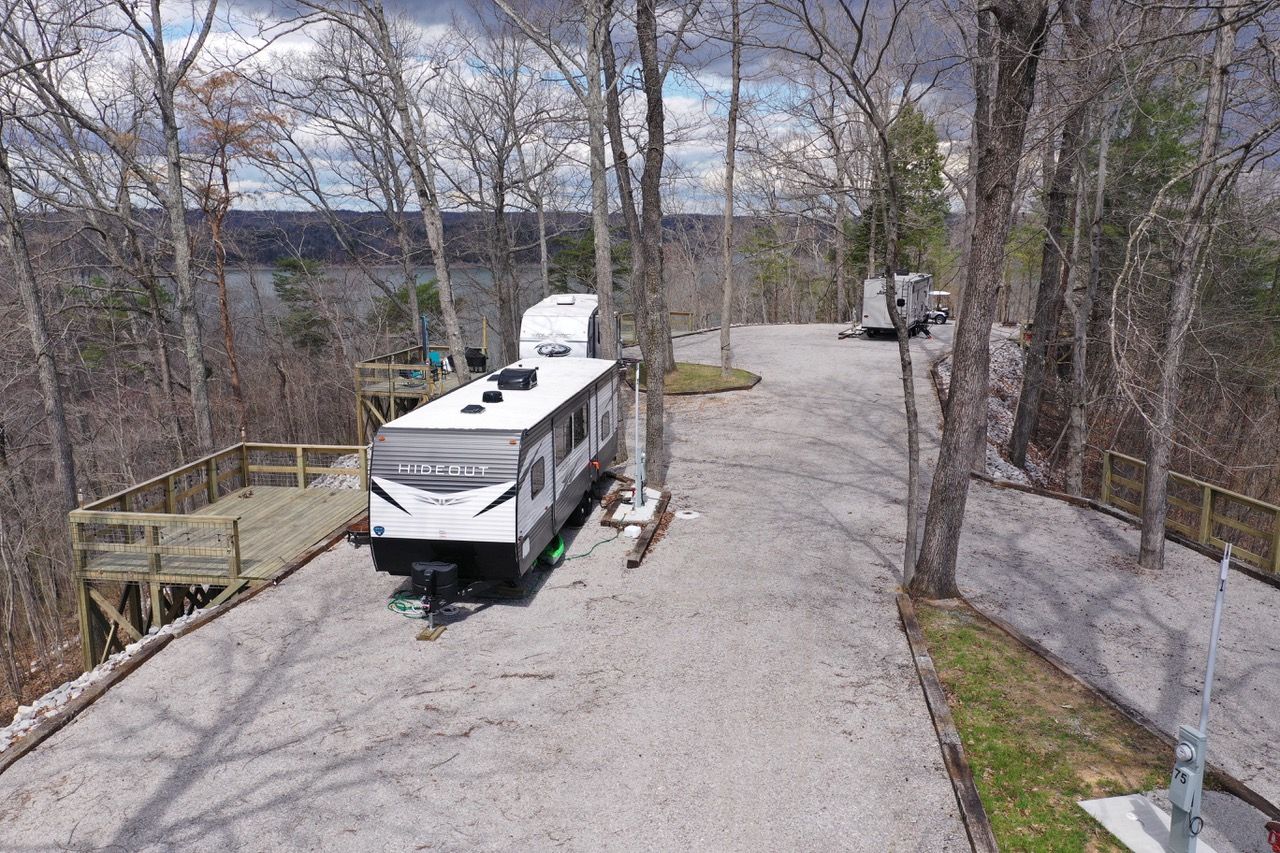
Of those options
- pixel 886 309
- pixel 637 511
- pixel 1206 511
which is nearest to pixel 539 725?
pixel 637 511

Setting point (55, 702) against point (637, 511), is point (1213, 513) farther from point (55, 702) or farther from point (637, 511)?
point (55, 702)

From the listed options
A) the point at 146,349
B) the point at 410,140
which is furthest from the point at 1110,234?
the point at 146,349

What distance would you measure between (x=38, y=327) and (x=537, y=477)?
13827 millimetres

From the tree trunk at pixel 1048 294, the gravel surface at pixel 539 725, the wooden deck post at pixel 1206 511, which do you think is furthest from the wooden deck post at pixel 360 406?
the wooden deck post at pixel 1206 511

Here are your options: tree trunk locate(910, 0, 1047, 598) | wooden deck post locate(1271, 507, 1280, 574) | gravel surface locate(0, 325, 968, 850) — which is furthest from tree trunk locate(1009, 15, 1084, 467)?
gravel surface locate(0, 325, 968, 850)

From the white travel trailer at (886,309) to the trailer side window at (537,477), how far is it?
20917mm

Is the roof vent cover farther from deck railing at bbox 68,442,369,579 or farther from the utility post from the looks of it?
the utility post

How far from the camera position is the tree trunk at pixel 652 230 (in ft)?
43.1

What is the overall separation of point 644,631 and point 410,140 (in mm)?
12243

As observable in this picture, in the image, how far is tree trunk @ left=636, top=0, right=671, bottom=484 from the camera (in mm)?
13125

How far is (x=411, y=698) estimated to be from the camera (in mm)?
7770

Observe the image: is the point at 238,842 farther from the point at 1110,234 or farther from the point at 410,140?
the point at 1110,234

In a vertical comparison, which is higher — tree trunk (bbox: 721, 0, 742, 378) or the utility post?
tree trunk (bbox: 721, 0, 742, 378)

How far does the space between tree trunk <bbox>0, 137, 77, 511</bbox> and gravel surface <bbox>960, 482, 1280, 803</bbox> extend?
18367 mm
